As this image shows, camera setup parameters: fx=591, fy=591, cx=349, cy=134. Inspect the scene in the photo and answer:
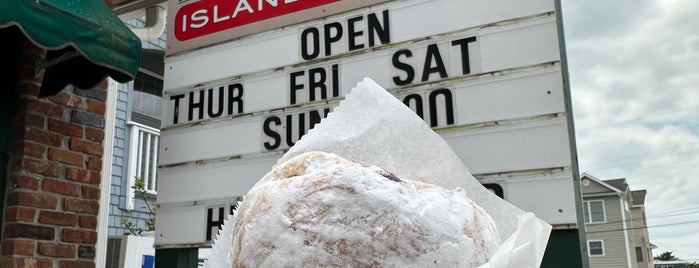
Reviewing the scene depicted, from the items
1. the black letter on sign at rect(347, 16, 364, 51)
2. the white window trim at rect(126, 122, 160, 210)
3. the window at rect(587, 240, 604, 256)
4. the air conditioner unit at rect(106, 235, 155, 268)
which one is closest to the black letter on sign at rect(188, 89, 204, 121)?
the black letter on sign at rect(347, 16, 364, 51)

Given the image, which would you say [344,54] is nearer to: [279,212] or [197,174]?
[197,174]

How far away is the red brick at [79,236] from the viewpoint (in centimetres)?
325

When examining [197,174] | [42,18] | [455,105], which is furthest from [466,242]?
[42,18]

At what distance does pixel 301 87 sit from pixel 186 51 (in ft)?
2.41

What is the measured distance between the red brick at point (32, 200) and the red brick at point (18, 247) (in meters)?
0.19

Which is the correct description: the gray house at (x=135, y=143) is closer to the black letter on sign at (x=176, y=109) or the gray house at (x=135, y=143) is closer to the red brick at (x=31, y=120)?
the red brick at (x=31, y=120)

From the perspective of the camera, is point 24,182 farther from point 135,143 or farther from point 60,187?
point 135,143

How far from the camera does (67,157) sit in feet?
10.8

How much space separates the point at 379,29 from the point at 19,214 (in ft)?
6.93

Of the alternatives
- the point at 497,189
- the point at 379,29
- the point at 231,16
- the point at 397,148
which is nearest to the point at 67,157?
the point at 231,16

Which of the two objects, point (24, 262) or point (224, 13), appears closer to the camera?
point (224, 13)

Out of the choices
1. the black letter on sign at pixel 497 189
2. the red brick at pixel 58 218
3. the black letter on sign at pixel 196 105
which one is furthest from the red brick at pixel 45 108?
the black letter on sign at pixel 497 189

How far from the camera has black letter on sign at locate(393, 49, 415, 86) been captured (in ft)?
7.29

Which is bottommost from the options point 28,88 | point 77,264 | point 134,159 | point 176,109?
point 77,264
